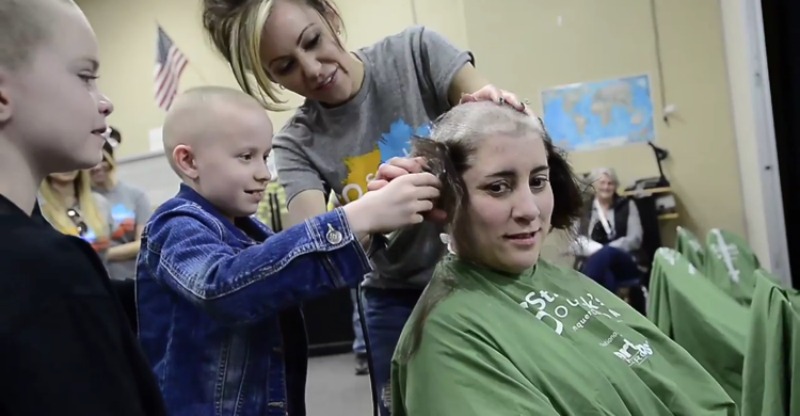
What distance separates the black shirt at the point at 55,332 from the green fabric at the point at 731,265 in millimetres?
2022

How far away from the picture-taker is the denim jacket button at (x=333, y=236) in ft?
3.22

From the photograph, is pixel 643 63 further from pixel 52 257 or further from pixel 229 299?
pixel 52 257

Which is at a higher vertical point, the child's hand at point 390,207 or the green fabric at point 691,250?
the child's hand at point 390,207

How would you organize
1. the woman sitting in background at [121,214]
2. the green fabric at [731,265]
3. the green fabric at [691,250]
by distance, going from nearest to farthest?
the green fabric at [731,265], the green fabric at [691,250], the woman sitting in background at [121,214]

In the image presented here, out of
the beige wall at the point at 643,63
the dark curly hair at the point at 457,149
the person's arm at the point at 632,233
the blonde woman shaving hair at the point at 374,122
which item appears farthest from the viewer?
the beige wall at the point at 643,63

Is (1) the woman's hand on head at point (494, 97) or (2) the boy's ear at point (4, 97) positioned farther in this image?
(1) the woman's hand on head at point (494, 97)

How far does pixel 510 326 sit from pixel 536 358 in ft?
0.24

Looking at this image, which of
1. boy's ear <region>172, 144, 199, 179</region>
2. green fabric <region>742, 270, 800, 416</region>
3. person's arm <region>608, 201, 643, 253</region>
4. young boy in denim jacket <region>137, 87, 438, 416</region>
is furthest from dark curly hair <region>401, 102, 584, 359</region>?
person's arm <region>608, 201, 643, 253</region>

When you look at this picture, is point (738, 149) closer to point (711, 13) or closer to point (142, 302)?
point (711, 13)

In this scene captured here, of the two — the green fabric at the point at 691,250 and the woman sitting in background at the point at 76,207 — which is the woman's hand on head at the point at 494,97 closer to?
the green fabric at the point at 691,250

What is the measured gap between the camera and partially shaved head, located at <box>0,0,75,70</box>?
2.33ft

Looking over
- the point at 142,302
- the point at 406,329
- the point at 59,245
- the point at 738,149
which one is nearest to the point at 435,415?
the point at 406,329

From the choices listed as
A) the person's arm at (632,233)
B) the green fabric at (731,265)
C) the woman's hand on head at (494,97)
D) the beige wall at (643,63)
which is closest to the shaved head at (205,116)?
the woman's hand on head at (494,97)

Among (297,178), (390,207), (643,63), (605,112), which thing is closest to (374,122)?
(297,178)
